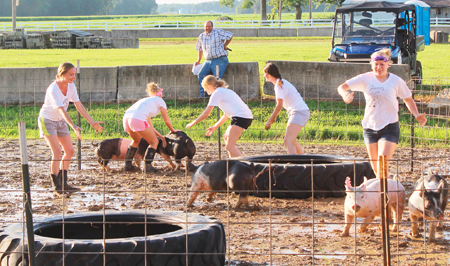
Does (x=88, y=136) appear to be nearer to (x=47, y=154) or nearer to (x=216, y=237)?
(x=47, y=154)

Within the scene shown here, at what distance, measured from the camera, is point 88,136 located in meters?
12.7

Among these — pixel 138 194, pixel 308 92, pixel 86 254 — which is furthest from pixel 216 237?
pixel 308 92

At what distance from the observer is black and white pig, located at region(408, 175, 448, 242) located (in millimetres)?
5715

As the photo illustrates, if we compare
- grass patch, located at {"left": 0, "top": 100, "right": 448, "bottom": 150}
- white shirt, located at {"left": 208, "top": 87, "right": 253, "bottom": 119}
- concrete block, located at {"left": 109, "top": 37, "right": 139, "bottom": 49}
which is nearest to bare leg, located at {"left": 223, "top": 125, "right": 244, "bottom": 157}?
white shirt, located at {"left": 208, "top": 87, "right": 253, "bottom": 119}

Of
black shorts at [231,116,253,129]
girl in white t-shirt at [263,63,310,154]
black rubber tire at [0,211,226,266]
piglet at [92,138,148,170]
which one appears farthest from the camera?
piglet at [92,138,148,170]

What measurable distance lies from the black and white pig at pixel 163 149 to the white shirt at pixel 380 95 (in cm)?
332

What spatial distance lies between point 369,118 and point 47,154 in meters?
6.17

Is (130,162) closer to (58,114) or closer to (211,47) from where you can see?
(58,114)

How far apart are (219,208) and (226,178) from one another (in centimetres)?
42

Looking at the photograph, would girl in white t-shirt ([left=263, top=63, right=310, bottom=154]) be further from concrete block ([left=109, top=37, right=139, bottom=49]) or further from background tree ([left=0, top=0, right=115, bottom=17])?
background tree ([left=0, top=0, right=115, bottom=17])

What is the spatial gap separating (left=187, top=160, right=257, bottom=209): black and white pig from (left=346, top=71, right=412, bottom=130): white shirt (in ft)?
4.93

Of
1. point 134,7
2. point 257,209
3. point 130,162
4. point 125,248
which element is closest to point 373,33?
point 130,162

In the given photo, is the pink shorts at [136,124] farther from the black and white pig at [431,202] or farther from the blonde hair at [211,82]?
the black and white pig at [431,202]

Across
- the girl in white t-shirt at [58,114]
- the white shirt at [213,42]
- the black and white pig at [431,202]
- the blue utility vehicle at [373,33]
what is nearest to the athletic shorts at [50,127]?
the girl in white t-shirt at [58,114]
